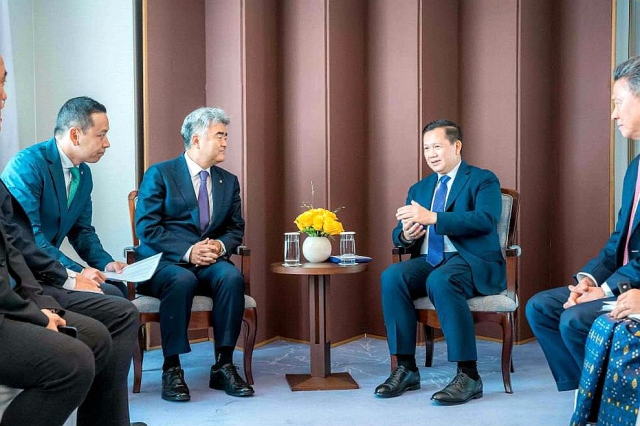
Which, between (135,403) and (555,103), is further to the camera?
(555,103)

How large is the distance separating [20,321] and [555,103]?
391cm

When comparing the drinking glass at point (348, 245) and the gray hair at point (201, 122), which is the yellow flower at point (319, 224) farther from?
the gray hair at point (201, 122)

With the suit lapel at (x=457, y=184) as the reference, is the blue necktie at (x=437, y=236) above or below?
below

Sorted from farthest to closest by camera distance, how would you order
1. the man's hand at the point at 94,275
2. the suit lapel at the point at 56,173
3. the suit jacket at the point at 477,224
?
the suit jacket at the point at 477,224
the suit lapel at the point at 56,173
the man's hand at the point at 94,275

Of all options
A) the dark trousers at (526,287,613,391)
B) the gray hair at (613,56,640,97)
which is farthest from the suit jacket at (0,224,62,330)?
the gray hair at (613,56,640,97)

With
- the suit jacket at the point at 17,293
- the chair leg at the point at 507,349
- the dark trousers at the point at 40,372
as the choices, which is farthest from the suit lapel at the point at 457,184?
the dark trousers at the point at 40,372

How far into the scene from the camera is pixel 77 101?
358 centimetres

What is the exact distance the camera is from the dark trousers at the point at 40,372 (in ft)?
7.11

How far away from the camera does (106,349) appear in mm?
2633

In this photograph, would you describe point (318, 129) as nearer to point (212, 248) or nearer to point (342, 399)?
point (212, 248)

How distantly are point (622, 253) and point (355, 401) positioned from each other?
139cm

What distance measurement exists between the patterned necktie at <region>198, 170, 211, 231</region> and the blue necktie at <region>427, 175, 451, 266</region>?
122cm

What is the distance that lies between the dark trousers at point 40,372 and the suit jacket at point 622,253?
2.10 m

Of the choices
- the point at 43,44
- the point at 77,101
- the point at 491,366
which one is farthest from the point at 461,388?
the point at 43,44
